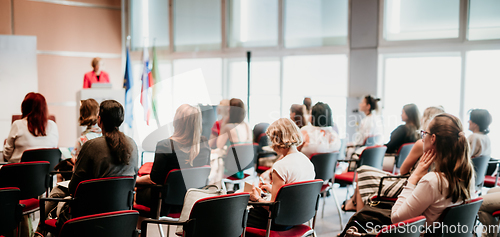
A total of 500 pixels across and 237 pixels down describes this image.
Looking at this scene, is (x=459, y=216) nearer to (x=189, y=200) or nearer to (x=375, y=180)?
(x=375, y=180)

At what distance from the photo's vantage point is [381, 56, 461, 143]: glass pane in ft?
21.5

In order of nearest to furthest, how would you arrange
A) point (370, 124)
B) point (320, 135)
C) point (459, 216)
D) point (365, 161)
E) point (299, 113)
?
point (459, 216)
point (365, 161)
point (320, 135)
point (299, 113)
point (370, 124)

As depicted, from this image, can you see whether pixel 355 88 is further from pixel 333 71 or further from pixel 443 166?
pixel 443 166

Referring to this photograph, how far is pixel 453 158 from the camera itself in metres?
2.04

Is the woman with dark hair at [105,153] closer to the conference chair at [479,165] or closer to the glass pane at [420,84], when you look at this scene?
the conference chair at [479,165]

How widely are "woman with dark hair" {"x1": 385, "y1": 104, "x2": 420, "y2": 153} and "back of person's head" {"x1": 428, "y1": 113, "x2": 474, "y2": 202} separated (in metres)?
2.65

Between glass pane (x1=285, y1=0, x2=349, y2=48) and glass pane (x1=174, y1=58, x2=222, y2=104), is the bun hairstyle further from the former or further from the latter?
glass pane (x1=174, y1=58, x2=222, y2=104)

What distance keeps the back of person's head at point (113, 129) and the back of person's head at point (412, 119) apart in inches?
136

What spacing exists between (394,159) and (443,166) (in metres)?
2.68

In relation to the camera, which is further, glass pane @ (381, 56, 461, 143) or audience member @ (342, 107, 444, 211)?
glass pane @ (381, 56, 461, 143)

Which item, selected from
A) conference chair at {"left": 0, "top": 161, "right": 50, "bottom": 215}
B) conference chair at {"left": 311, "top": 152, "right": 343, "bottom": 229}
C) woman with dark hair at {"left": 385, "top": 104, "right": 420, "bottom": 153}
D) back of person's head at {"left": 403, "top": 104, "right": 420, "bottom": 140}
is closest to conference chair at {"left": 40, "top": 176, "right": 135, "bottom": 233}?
conference chair at {"left": 0, "top": 161, "right": 50, "bottom": 215}

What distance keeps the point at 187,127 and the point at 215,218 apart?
37.8 inches

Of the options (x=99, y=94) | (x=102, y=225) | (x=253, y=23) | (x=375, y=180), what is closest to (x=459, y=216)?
(x=375, y=180)

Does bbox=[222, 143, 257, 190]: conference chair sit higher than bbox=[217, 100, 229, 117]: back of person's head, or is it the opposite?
bbox=[217, 100, 229, 117]: back of person's head
